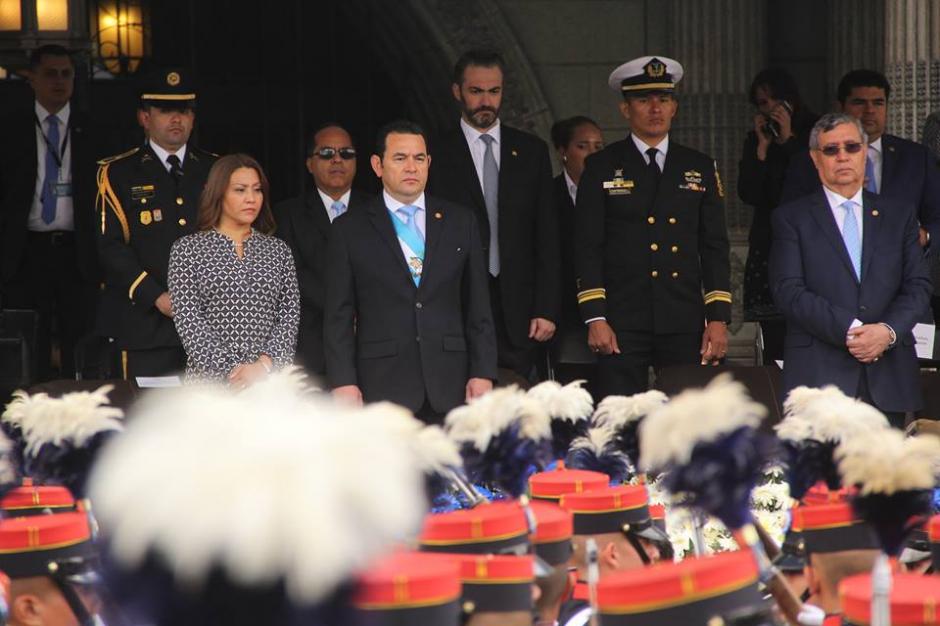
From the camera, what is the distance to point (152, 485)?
75.9 inches

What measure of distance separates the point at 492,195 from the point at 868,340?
1.93 m

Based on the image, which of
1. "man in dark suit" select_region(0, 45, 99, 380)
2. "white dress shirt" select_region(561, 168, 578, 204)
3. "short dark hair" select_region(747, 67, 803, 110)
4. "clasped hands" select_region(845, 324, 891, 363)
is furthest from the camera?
"short dark hair" select_region(747, 67, 803, 110)

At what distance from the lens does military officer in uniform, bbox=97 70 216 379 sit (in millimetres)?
7543

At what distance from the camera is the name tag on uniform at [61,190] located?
27.6 ft

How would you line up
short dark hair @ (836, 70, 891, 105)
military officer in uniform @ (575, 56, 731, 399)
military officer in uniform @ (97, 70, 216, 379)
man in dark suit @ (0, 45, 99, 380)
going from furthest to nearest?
man in dark suit @ (0, 45, 99, 380), short dark hair @ (836, 70, 891, 105), military officer in uniform @ (575, 56, 731, 399), military officer in uniform @ (97, 70, 216, 379)

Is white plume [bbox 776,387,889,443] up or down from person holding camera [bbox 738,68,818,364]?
down

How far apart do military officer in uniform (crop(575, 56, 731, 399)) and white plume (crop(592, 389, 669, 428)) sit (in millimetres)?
3435

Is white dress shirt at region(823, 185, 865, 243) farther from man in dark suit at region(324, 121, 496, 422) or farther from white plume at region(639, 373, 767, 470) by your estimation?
white plume at region(639, 373, 767, 470)

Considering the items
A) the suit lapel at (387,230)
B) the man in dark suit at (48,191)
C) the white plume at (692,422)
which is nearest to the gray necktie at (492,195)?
the suit lapel at (387,230)

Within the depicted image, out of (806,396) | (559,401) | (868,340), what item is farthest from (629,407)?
(868,340)

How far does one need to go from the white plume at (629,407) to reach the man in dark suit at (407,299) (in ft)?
8.06

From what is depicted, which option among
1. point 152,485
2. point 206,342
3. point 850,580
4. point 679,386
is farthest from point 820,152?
point 152,485

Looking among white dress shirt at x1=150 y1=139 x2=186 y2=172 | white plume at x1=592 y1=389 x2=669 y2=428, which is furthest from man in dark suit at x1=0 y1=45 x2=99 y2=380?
white plume at x1=592 y1=389 x2=669 y2=428

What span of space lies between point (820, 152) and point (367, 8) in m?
4.83
